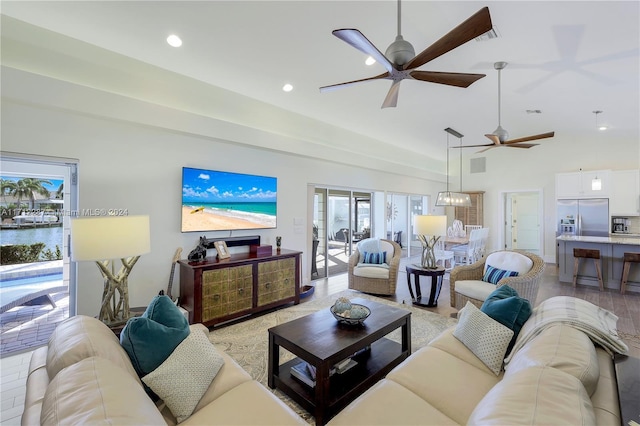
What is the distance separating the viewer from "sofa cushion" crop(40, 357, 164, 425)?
894mm

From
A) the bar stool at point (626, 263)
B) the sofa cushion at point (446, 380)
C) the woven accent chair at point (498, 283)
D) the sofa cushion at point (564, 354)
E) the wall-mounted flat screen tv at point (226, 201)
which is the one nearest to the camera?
the sofa cushion at point (564, 354)

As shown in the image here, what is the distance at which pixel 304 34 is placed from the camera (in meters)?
2.89

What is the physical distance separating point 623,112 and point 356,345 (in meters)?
6.59

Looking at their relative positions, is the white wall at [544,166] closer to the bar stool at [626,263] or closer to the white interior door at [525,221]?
the white interior door at [525,221]

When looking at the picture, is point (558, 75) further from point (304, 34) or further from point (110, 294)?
point (110, 294)

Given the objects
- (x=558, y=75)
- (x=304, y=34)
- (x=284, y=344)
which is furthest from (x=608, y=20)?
(x=284, y=344)

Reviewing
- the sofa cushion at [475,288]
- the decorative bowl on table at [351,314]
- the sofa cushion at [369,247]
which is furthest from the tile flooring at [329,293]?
the decorative bowl on table at [351,314]

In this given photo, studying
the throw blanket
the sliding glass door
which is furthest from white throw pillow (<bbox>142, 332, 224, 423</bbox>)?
the sliding glass door

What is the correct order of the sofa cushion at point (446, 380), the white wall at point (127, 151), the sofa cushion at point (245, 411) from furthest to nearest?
the white wall at point (127, 151) → the sofa cushion at point (446, 380) → the sofa cushion at point (245, 411)

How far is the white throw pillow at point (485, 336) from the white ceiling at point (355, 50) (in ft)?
8.88

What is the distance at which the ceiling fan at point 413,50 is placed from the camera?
1.76m

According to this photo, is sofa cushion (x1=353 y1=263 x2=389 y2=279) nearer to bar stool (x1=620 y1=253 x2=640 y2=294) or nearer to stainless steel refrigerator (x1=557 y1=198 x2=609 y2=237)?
bar stool (x1=620 y1=253 x2=640 y2=294)

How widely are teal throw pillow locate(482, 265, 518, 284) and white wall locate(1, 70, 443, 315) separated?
11.3 feet

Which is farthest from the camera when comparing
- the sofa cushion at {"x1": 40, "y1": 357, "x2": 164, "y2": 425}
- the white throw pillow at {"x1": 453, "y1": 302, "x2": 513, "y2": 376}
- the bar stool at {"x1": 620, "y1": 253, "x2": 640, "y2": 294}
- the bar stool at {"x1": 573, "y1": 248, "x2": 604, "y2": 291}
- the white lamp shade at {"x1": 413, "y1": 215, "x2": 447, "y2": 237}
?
the bar stool at {"x1": 573, "y1": 248, "x2": 604, "y2": 291}
